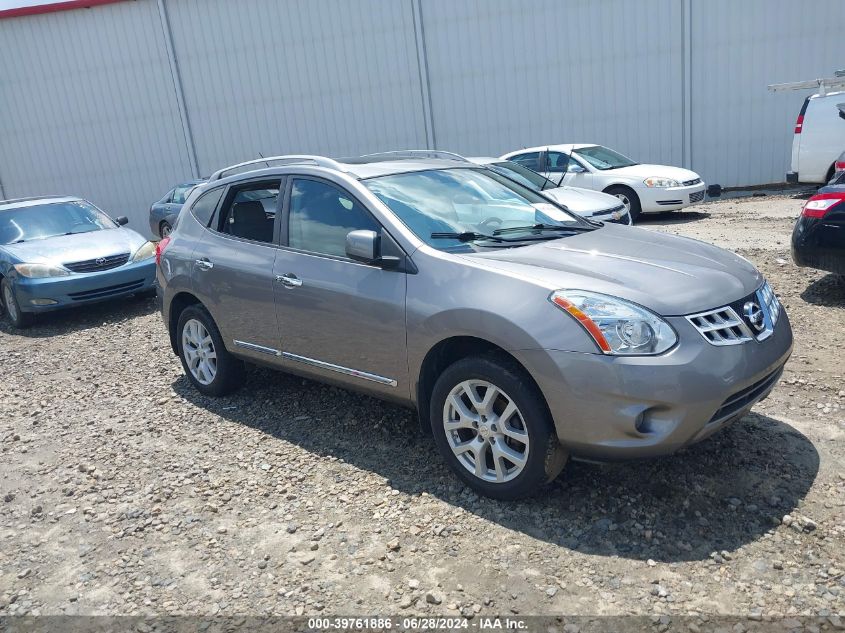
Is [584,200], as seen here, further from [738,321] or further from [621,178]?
[738,321]

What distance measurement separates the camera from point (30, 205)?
948 cm

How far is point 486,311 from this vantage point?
3.30 metres

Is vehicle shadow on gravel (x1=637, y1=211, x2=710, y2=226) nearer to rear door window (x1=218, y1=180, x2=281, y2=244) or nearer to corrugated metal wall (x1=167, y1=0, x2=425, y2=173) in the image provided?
corrugated metal wall (x1=167, y1=0, x2=425, y2=173)

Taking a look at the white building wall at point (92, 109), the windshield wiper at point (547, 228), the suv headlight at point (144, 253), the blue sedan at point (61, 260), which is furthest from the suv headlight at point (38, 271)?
the white building wall at point (92, 109)

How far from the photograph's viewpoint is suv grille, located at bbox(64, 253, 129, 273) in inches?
332

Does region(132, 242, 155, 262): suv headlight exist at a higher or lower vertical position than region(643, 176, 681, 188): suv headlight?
higher

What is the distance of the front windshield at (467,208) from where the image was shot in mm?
3871

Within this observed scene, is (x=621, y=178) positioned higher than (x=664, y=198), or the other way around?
(x=621, y=178)

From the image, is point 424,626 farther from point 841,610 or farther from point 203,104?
point 203,104

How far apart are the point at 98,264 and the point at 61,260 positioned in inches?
16.8

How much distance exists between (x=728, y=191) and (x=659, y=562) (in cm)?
1579

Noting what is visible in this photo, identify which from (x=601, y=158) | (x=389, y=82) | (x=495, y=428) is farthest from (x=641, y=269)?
(x=389, y=82)

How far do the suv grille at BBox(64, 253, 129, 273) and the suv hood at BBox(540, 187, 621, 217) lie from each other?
5.51 meters

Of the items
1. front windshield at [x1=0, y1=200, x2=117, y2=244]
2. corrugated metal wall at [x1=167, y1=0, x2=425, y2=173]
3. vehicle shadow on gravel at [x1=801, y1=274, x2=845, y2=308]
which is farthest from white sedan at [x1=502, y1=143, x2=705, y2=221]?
front windshield at [x1=0, y1=200, x2=117, y2=244]
